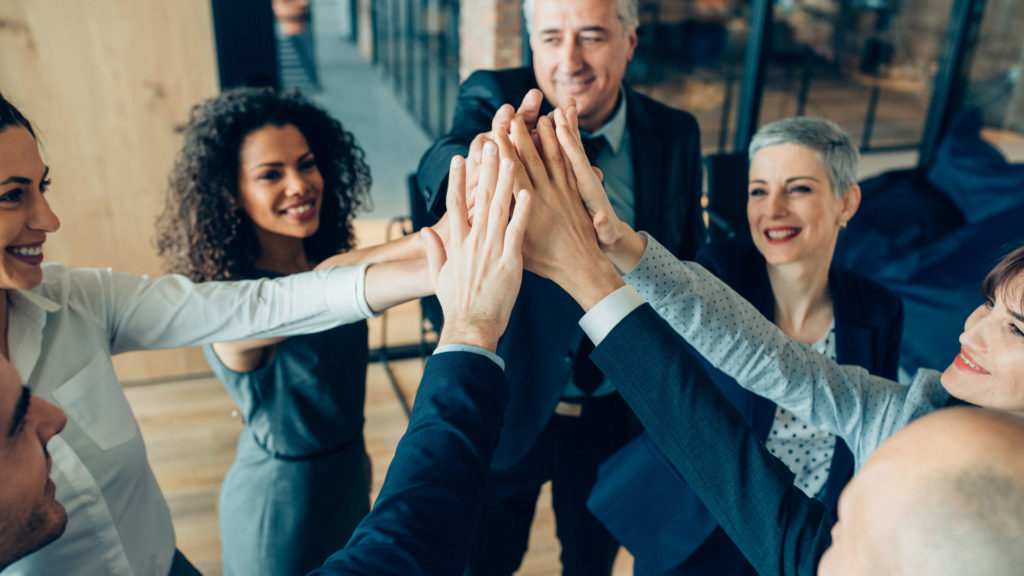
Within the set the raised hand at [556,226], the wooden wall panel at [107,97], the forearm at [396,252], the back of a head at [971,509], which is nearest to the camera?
the back of a head at [971,509]

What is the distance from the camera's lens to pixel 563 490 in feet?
5.83

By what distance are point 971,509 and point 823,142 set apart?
1091 mm

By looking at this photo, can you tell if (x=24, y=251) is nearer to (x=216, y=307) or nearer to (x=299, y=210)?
(x=216, y=307)

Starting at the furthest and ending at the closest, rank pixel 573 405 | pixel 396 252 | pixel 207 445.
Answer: pixel 207 445
pixel 573 405
pixel 396 252

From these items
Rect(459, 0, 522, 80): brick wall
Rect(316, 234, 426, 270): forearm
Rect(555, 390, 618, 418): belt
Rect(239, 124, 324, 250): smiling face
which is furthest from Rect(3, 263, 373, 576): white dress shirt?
Rect(459, 0, 522, 80): brick wall

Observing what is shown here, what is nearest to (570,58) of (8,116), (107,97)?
(8,116)

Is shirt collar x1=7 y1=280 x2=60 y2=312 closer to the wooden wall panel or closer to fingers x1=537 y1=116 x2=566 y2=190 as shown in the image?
fingers x1=537 y1=116 x2=566 y2=190

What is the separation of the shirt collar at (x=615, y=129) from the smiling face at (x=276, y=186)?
68 centimetres

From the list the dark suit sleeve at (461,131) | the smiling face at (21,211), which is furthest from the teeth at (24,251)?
the dark suit sleeve at (461,131)

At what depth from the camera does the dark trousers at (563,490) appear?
69.1 inches

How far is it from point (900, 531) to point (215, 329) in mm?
1057

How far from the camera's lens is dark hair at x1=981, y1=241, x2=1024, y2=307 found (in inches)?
35.1

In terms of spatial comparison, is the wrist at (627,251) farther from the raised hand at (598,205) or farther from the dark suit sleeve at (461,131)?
the dark suit sleeve at (461,131)

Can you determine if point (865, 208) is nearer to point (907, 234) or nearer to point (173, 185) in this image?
point (907, 234)
